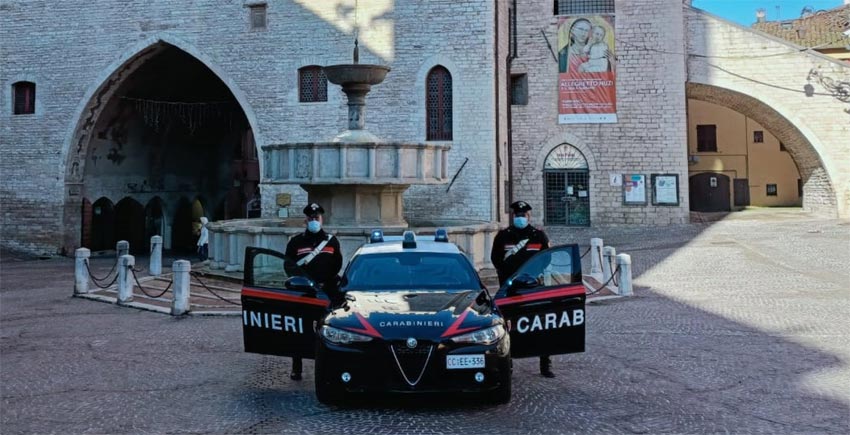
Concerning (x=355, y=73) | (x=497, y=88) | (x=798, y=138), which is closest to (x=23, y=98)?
(x=497, y=88)

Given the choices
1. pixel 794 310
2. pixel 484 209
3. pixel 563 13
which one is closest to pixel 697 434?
pixel 794 310

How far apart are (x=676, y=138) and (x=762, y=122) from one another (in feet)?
16.2

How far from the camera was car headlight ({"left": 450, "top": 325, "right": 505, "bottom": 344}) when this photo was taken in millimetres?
4438

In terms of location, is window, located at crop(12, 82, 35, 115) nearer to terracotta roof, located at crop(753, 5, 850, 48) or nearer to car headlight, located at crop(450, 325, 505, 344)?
car headlight, located at crop(450, 325, 505, 344)

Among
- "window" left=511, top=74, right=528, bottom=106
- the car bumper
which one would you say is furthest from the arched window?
the car bumper

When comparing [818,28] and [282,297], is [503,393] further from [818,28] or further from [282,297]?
[818,28]

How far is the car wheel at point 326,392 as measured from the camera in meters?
4.55

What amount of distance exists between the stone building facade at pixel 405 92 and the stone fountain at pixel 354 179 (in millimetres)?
7132

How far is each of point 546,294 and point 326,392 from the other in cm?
192

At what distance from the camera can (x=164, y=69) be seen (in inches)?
895

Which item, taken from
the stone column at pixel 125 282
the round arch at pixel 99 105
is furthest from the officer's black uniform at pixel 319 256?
the round arch at pixel 99 105

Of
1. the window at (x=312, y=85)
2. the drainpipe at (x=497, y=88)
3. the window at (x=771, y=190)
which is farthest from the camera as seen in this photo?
the window at (x=771, y=190)

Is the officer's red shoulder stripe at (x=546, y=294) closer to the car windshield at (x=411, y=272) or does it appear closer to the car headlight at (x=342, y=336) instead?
the car windshield at (x=411, y=272)

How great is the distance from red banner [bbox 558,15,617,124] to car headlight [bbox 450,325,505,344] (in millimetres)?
18545
